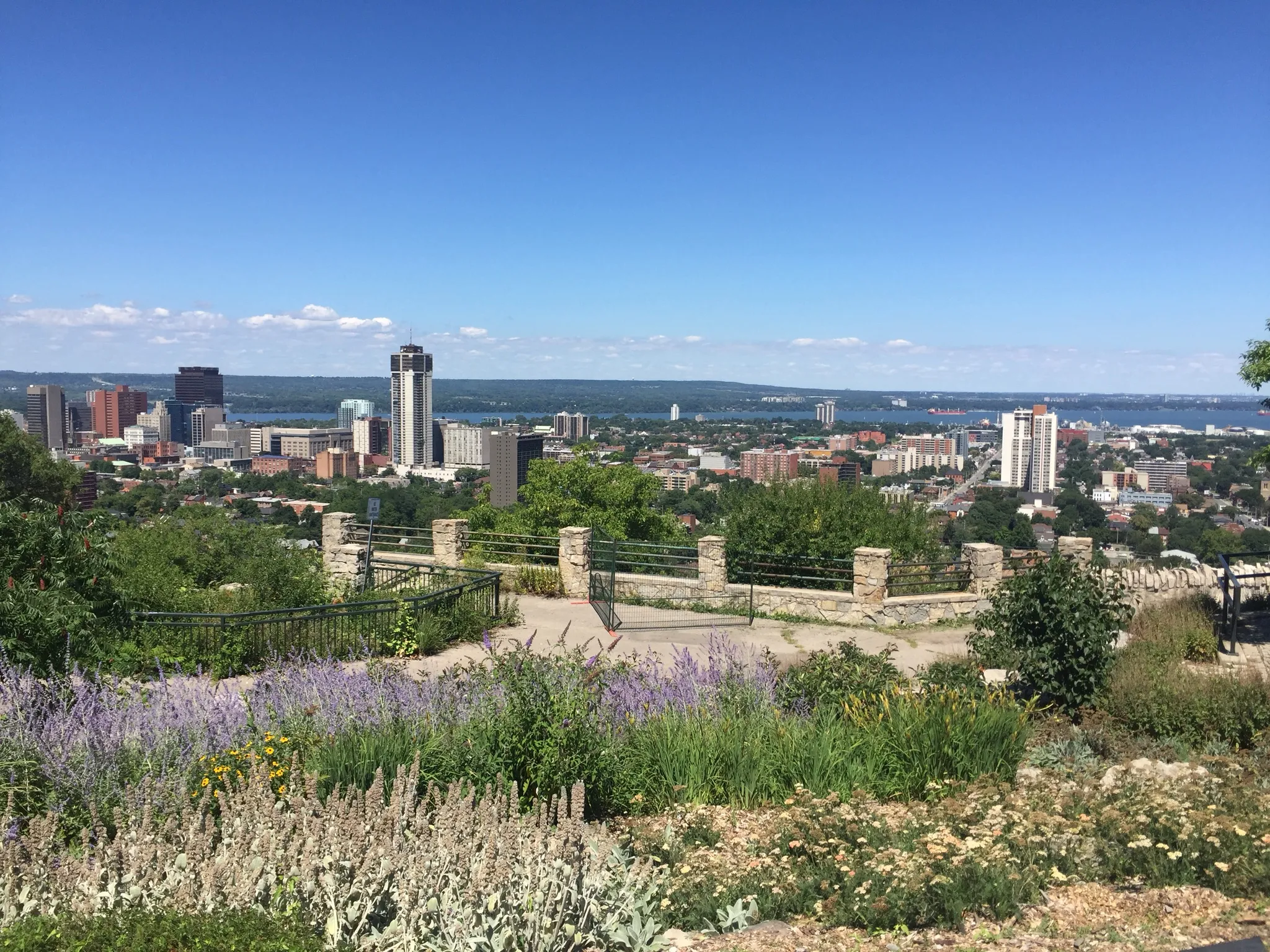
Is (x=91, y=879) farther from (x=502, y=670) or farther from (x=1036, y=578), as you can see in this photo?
(x=1036, y=578)

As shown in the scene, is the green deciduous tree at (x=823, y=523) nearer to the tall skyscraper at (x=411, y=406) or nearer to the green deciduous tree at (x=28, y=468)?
the green deciduous tree at (x=28, y=468)

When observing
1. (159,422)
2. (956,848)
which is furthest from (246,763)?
(159,422)

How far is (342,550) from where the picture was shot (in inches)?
682

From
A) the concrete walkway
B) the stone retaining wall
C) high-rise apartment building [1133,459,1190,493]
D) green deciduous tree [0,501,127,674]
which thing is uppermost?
green deciduous tree [0,501,127,674]

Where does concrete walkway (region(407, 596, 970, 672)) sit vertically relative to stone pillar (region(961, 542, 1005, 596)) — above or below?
below

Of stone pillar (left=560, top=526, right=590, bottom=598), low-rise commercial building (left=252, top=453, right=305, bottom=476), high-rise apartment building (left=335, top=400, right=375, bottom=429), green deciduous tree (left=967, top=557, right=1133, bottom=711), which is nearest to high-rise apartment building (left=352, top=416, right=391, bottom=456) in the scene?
low-rise commercial building (left=252, top=453, right=305, bottom=476)

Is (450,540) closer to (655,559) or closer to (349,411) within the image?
(655,559)

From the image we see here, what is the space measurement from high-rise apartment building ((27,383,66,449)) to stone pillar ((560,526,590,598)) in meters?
82.0

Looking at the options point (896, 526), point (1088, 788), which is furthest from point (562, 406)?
point (1088, 788)

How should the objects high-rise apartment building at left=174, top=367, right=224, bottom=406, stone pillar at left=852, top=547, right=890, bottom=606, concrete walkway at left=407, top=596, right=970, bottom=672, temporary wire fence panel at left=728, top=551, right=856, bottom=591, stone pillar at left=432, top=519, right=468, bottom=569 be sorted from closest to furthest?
1. concrete walkway at left=407, top=596, right=970, bottom=672
2. stone pillar at left=852, top=547, right=890, bottom=606
3. temporary wire fence panel at left=728, top=551, right=856, bottom=591
4. stone pillar at left=432, top=519, right=468, bottom=569
5. high-rise apartment building at left=174, top=367, right=224, bottom=406

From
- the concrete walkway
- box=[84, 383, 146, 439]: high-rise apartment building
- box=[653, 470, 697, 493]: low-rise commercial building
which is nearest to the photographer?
the concrete walkway

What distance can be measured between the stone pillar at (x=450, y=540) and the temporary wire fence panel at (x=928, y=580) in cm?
781

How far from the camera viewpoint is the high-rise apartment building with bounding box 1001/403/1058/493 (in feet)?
240

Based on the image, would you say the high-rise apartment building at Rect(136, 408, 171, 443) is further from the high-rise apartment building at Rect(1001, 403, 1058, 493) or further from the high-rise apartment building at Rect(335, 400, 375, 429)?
the high-rise apartment building at Rect(1001, 403, 1058, 493)
